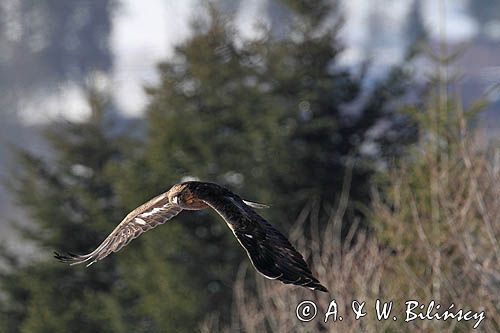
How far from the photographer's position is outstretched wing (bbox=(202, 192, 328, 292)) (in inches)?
147

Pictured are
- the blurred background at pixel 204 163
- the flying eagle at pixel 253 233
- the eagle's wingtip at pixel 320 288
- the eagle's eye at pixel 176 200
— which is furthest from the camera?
the blurred background at pixel 204 163

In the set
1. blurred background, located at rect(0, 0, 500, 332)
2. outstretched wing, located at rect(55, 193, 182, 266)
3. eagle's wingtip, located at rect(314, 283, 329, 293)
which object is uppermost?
blurred background, located at rect(0, 0, 500, 332)

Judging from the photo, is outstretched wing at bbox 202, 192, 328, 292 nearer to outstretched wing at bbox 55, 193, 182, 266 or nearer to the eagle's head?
the eagle's head

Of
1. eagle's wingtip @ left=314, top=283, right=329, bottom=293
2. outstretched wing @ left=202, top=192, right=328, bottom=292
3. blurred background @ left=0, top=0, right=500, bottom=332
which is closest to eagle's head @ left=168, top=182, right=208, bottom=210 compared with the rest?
outstretched wing @ left=202, top=192, right=328, bottom=292

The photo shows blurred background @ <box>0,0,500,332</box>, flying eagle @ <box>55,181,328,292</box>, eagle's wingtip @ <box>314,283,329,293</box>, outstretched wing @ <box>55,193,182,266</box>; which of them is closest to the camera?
eagle's wingtip @ <box>314,283,329,293</box>

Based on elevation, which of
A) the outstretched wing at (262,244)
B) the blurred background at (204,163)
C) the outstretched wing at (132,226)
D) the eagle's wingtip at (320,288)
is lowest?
the eagle's wingtip at (320,288)

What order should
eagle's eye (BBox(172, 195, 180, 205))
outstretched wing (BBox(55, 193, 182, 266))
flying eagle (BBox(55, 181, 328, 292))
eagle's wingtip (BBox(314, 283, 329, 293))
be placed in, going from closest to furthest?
eagle's wingtip (BBox(314, 283, 329, 293)) < flying eagle (BBox(55, 181, 328, 292)) < eagle's eye (BBox(172, 195, 180, 205)) < outstretched wing (BBox(55, 193, 182, 266))

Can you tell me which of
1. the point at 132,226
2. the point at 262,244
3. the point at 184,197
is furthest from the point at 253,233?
the point at 132,226

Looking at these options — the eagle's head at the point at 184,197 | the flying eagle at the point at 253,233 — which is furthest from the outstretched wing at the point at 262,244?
the eagle's head at the point at 184,197

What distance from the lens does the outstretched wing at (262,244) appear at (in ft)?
12.2

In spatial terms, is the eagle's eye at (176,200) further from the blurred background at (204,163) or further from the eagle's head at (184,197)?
the blurred background at (204,163)

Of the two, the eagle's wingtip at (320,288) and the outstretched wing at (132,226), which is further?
the outstretched wing at (132,226)

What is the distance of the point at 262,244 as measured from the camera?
12.5ft

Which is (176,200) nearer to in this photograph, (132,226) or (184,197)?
(184,197)
